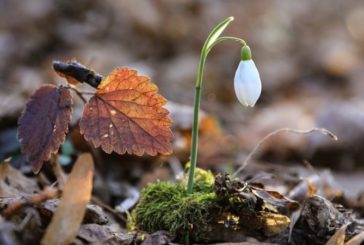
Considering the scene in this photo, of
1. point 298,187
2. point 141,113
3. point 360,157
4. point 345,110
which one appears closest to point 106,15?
point 345,110

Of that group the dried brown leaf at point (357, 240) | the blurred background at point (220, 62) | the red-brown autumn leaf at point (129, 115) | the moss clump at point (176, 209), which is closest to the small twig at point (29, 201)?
the red-brown autumn leaf at point (129, 115)

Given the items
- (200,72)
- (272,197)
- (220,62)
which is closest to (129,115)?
(200,72)

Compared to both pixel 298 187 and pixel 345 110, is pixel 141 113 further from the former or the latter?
pixel 345 110

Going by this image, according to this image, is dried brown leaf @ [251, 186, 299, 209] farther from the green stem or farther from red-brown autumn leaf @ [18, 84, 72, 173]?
red-brown autumn leaf @ [18, 84, 72, 173]

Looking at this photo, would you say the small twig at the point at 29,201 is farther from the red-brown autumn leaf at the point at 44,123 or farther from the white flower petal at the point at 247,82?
the white flower petal at the point at 247,82

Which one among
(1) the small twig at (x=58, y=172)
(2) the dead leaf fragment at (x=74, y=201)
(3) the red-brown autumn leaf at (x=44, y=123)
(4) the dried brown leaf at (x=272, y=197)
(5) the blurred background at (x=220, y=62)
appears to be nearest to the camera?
(2) the dead leaf fragment at (x=74, y=201)

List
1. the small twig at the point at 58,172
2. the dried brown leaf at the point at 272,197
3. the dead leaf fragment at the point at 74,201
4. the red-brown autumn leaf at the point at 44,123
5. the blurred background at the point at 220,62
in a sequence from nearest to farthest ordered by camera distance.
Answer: the dead leaf fragment at the point at 74,201
the red-brown autumn leaf at the point at 44,123
the dried brown leaf at the point at 272,197
the small twig at the point at 58,172
the blurred background at the point at 220,62
